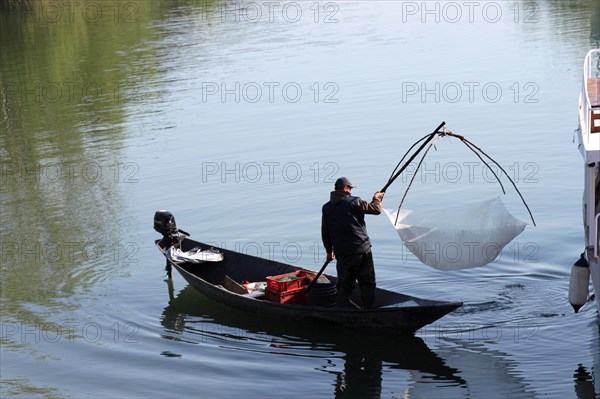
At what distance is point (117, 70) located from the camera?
108 ft

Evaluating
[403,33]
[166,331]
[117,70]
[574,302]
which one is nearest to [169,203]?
[166,331]

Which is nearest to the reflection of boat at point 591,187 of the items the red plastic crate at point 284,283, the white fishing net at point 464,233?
the white fishing net at point 464,233

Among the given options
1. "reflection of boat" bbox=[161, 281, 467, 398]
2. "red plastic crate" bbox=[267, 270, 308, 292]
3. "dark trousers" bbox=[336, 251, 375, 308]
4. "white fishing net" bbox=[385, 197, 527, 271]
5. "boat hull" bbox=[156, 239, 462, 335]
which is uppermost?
"white fishing net" bbox=[385, 197, 527, 271]

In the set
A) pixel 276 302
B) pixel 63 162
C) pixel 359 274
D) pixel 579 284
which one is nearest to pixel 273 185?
pixel 63 162

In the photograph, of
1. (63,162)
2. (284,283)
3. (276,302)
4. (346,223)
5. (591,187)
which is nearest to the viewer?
(591,187)

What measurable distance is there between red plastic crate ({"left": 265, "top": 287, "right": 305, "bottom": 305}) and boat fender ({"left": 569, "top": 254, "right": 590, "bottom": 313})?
3.50m

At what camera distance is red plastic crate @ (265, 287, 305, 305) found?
12953mm

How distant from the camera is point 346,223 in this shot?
1217 cm

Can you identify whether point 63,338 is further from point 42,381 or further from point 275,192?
point 275,192

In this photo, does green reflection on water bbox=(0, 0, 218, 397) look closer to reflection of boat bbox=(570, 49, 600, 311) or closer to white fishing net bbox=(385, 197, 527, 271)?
white fishing net bbox=(385, 197, 527, 271)

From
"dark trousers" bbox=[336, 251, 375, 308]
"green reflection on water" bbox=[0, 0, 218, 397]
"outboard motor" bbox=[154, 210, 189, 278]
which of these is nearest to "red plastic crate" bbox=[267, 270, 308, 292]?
"dark trousers" bbox=[336, 251, 375, 308]

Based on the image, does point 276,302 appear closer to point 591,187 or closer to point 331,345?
point 331,345

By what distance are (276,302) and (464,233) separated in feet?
8.48

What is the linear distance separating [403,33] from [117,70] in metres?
11.0
